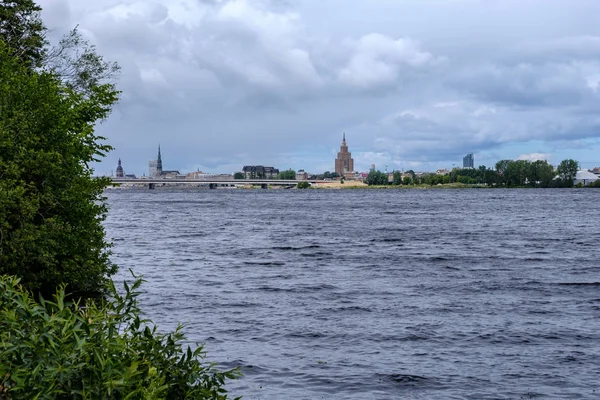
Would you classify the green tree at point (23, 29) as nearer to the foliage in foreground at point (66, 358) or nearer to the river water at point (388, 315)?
the river water at point (388, 315)

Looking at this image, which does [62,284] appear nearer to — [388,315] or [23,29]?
[388,315]

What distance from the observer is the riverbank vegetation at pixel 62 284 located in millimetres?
7645

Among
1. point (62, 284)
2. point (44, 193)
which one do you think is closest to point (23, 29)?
point (44, 193)

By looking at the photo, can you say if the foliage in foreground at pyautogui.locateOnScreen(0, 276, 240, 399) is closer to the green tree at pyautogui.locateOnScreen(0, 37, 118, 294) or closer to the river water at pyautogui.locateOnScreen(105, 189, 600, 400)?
the river water at pyautogui.locateOnScreen(105, 189, 600, 400)

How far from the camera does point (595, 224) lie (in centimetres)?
8625

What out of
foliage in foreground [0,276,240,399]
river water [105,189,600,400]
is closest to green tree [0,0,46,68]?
river water [105,189,600,400]

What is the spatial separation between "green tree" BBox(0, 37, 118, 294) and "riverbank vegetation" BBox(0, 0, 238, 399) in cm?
5

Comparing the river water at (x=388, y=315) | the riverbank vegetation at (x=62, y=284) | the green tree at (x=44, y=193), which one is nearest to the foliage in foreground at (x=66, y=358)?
→ the riverbank vegetation at (x=62, y=284)

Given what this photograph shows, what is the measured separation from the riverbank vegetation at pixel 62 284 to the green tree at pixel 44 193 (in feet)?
0.15

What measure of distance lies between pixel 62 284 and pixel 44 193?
18074 millimetres

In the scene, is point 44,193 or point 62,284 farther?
point 44,193

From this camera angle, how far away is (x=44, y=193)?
2617cm

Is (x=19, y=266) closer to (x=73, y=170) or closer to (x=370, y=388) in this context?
(x=73, y=170)

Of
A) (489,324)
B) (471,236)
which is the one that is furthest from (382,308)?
(471,236)
